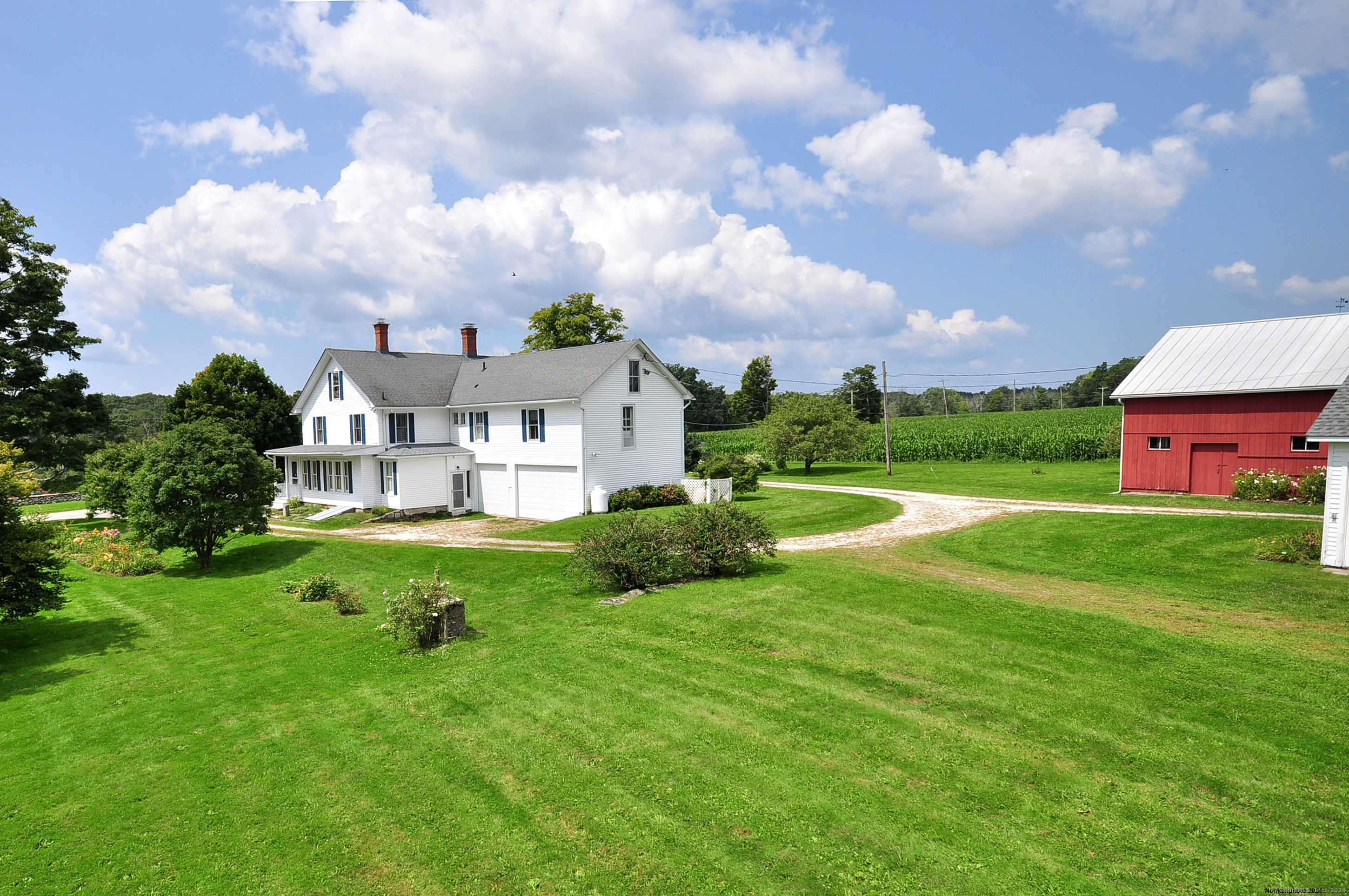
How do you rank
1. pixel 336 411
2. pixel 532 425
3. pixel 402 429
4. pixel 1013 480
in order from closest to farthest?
pixel 532 425 → pixel 402 429 → pixel 1013 480 → pixel 336 411

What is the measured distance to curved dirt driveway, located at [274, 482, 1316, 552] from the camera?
20328mm

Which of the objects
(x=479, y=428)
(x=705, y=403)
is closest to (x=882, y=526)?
(x=479, y=428)

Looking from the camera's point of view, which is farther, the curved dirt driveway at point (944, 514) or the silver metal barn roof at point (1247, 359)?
the silver metal barn roof at point (1247, 359)

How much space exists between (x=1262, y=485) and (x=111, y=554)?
39457mm

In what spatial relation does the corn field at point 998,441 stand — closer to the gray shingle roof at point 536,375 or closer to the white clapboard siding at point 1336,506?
the gray shingle roof at point 536,375

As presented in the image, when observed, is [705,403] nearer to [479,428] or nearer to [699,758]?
[479,428]

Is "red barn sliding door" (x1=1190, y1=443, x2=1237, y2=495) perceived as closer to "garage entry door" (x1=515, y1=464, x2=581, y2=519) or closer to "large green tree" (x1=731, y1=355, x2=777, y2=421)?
"garage entry door" (x1=515, y1=464, x2=581, y2=519)

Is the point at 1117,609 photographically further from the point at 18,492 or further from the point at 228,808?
the point at 18,492

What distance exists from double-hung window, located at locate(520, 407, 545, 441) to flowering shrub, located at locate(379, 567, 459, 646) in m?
17.5

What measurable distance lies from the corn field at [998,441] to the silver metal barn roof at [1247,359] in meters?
13.2

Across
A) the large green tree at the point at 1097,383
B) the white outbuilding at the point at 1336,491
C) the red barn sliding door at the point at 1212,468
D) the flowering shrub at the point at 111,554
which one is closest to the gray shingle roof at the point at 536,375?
the flowering shrub at the point at 111,554

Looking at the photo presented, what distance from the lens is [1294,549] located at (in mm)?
15352

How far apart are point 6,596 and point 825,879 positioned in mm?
15904

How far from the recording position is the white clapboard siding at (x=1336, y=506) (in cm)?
1452
